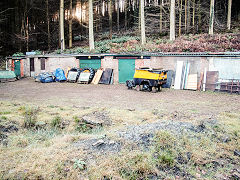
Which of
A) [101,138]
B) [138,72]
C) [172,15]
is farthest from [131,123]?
[172,15]

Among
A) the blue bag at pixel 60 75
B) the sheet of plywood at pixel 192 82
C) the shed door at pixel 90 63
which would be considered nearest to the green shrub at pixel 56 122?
the sheet of plywood at pixel 192 82

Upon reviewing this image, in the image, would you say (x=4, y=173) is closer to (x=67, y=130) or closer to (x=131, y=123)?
(x=67, y=130)

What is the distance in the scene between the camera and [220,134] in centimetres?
591

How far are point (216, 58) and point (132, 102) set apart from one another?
7.75m

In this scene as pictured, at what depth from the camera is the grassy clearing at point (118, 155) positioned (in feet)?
12.8

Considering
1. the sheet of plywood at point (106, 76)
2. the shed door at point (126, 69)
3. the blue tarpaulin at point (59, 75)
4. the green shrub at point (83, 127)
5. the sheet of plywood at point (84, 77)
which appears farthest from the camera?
the blue tarpaulin at point (59, 75)

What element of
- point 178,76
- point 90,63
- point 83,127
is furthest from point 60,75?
point 83,127

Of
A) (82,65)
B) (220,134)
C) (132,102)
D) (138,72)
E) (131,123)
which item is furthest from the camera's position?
(82,65)

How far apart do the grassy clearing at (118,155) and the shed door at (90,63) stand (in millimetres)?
12439

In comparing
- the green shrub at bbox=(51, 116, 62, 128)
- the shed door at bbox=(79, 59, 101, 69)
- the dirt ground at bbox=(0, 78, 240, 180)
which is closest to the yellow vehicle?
the dirt ground at bbox=(0, 78, 240, 180)

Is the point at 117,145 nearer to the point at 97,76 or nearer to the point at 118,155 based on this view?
the point at 118,155

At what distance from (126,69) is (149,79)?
187 inches

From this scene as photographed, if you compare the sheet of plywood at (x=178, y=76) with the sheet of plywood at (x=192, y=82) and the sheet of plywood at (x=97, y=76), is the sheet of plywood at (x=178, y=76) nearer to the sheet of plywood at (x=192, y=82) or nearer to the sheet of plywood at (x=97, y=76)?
the sheet of plywood at (x=192, y=82)

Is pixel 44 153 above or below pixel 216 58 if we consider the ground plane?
below
